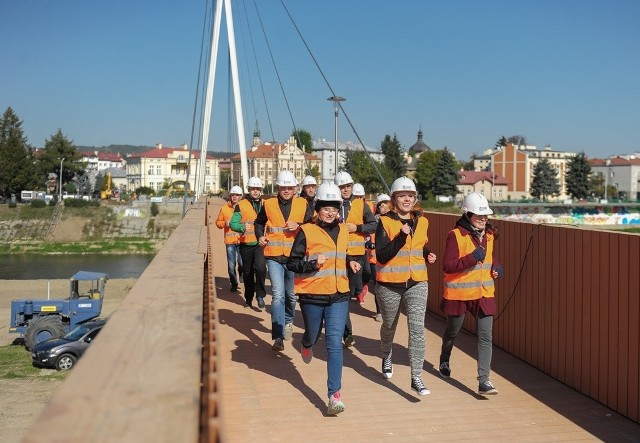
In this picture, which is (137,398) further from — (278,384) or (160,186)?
(160,186)

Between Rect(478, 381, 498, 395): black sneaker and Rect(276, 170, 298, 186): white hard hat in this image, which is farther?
Rect(276, 170, 298, 186): white hard hat

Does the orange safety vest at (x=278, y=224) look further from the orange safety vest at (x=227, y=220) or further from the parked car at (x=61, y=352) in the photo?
the parked car at (x=61, y=352)

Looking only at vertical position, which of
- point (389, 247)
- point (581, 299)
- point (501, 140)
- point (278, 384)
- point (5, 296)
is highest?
point (501, 140)

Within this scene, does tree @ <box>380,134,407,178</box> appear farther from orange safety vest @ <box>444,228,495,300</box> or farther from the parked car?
orange safety vest @ <box>444,228,495,300</box>

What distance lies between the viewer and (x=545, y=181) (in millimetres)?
117500

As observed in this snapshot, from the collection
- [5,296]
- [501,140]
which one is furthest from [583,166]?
[5,296]

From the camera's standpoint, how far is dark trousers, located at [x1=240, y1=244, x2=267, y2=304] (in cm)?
992

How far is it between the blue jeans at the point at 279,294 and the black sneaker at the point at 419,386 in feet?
6.48

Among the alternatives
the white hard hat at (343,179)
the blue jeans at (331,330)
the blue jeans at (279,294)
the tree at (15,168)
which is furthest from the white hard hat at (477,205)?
the tree at (15,168)

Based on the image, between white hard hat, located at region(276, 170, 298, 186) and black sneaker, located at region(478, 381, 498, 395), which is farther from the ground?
white hard hat, located at region(276, 170, 298, 186)

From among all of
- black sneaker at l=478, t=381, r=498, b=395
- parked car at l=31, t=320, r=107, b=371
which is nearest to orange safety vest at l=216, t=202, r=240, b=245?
black sneaker at l=478, t=381, r=498, b=395

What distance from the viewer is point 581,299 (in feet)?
21.0

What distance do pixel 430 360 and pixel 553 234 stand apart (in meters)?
1.81

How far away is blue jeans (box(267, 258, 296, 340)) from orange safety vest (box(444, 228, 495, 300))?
2193 millimetres
